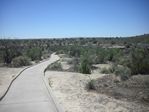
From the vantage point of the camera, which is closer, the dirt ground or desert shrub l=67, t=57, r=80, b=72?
the dirt ground

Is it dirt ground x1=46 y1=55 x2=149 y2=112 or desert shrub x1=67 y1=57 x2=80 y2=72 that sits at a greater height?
dirt ground x1=46 y1=55 x2=149 y2=112

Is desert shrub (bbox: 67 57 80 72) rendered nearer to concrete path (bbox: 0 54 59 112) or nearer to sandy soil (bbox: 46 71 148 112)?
concrete path (bbox: 0 54 59 112)

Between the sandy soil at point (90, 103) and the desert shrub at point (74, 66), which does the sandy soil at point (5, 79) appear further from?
the desert shrub at point (74, 66)

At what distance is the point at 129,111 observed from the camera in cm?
939

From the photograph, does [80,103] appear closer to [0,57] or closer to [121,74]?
[121,74]

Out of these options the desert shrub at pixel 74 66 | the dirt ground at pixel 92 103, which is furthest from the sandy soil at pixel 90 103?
the desert shrub at pixel 74 66

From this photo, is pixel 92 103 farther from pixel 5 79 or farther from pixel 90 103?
pixel 5 79

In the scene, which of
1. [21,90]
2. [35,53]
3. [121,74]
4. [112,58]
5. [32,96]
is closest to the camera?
[32,96]

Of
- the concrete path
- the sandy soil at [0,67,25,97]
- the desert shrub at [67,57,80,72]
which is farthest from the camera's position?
the desert shrub at [67,57,80,72]

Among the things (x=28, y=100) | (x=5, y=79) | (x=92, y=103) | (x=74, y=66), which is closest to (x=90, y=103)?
→ (x=92, y=103)

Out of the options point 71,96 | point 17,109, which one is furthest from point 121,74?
point 17,109

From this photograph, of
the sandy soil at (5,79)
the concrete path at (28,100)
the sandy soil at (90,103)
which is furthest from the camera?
the sandy soil at (5,79)

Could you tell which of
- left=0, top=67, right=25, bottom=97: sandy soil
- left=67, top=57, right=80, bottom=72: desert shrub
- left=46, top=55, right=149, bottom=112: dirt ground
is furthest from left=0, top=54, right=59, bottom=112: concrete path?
left=67, top=57, right=80, bottom=72: desert shrub

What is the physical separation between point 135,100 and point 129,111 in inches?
85.8
